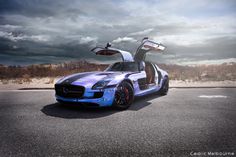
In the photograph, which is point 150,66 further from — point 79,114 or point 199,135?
point 199,135

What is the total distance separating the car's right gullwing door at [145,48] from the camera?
29.2 ft

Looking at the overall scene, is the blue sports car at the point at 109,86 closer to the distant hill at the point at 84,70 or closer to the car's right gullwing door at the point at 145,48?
the car's right gullwing door at the point at 145,48

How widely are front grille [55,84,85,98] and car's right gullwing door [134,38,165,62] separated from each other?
3.40 m

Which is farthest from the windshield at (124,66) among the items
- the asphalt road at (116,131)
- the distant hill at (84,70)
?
the distant hill at (84,70)

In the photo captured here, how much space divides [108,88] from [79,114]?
98cm

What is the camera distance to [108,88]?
629 centimetres

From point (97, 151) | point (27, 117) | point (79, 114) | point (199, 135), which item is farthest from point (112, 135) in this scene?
point (27, 117)

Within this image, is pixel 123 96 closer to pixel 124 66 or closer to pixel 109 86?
pixel 109 86

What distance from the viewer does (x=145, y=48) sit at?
899 centimetres

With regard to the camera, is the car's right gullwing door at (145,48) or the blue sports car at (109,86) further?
the car's right gullwing door at (145,48)

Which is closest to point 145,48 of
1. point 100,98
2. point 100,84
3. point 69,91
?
point 100,84

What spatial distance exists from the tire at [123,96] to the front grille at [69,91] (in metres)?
0.95

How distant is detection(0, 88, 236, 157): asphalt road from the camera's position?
3.43 meters

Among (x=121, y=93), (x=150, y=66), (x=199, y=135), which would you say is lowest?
(x=199, y=135)
